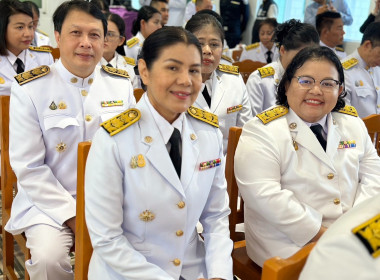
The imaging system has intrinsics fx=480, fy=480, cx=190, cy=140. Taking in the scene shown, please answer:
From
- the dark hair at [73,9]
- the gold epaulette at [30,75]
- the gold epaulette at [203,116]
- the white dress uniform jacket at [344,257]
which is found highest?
the dark hair at [73,9]

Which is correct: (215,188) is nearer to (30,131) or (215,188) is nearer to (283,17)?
(30,131)

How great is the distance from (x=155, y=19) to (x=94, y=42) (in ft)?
9.18

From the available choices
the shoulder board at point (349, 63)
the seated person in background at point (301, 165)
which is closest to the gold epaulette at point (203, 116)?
the seated person in background at point (301, 165)

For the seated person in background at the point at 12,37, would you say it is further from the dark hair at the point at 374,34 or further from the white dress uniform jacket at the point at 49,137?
the dark hair at the point at 374,34

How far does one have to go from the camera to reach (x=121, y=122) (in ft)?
4.62

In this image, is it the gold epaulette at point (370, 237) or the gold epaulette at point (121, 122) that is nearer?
the gold epaulette at point (370, 237)

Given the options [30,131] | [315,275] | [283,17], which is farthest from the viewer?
[283,17]

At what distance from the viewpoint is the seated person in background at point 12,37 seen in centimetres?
295

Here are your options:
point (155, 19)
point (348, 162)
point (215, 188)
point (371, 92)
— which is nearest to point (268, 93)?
point (371, 92)

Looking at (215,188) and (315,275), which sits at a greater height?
(315,275)

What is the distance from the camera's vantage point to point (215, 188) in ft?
5.14

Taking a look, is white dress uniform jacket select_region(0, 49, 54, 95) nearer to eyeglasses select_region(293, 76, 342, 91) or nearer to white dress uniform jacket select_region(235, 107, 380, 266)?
white dress uniform jacket select_region(235, 107, 380, 266)

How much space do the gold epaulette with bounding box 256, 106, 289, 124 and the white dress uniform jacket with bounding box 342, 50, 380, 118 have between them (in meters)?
1.54

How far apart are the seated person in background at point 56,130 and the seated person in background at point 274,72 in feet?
3.80
